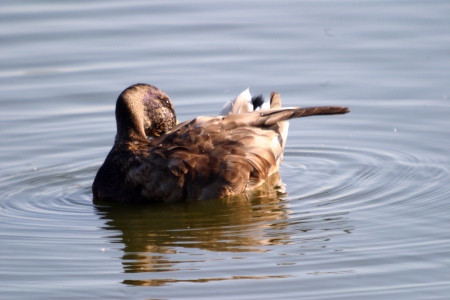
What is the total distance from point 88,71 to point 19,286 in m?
5.98

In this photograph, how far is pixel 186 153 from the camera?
33.3ft

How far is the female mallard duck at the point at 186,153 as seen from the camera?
10.1m

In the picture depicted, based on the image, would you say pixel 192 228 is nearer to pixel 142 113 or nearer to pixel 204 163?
pixel 204 163

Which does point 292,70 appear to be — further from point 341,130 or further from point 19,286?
point 19,286

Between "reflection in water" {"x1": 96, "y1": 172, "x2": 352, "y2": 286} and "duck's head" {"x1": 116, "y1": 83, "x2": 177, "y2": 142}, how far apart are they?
2.54 ft

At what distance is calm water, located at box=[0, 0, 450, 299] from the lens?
8.05 meters

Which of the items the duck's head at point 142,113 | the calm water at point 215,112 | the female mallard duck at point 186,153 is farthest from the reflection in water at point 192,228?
the duck's head at point 142,113

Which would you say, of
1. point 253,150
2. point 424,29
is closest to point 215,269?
point 253,150

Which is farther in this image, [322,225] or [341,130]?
[341,130]

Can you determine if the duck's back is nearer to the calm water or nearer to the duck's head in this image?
the calm water

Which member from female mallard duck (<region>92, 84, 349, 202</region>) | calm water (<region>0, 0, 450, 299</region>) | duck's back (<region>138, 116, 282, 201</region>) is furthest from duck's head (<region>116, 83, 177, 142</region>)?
calm water (<region>0, 0, 450, 299</region>)

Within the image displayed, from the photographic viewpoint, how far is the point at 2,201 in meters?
10.2

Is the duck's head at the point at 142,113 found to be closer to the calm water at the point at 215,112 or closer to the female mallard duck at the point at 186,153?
the female mallard duck at the point at 186,153

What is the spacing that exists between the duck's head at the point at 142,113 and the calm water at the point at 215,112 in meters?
0.75
